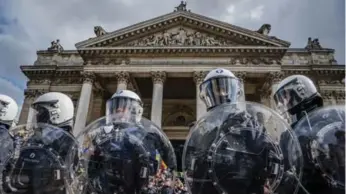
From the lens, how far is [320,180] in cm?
227

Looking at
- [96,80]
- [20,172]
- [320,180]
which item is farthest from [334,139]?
[96,80]

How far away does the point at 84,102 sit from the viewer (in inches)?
840

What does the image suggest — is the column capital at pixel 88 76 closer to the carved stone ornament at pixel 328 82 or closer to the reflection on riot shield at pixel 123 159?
the carved stone ornament at pixel 328 82

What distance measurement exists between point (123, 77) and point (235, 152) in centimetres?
2035

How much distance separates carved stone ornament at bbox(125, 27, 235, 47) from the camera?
2309cm

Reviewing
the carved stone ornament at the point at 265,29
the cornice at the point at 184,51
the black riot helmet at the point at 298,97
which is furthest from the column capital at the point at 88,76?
the black riot helmet at the point at 298,97

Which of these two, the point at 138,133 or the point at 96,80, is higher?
the point at 96,80

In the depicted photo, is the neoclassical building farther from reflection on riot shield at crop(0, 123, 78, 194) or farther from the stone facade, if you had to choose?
reflection on riot shield at crop(0, 123, 78, 194)

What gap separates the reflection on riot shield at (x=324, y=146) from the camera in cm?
212

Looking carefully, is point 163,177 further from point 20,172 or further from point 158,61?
point 158,61

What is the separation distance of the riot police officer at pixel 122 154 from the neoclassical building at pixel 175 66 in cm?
1752

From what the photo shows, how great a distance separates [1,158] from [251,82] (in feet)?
73.3

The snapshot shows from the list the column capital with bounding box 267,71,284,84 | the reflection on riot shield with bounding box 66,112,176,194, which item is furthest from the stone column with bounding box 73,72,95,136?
the reflection on riot shield with bounding box 66,112,176,194

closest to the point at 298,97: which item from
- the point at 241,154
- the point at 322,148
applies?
the point at 322,148
